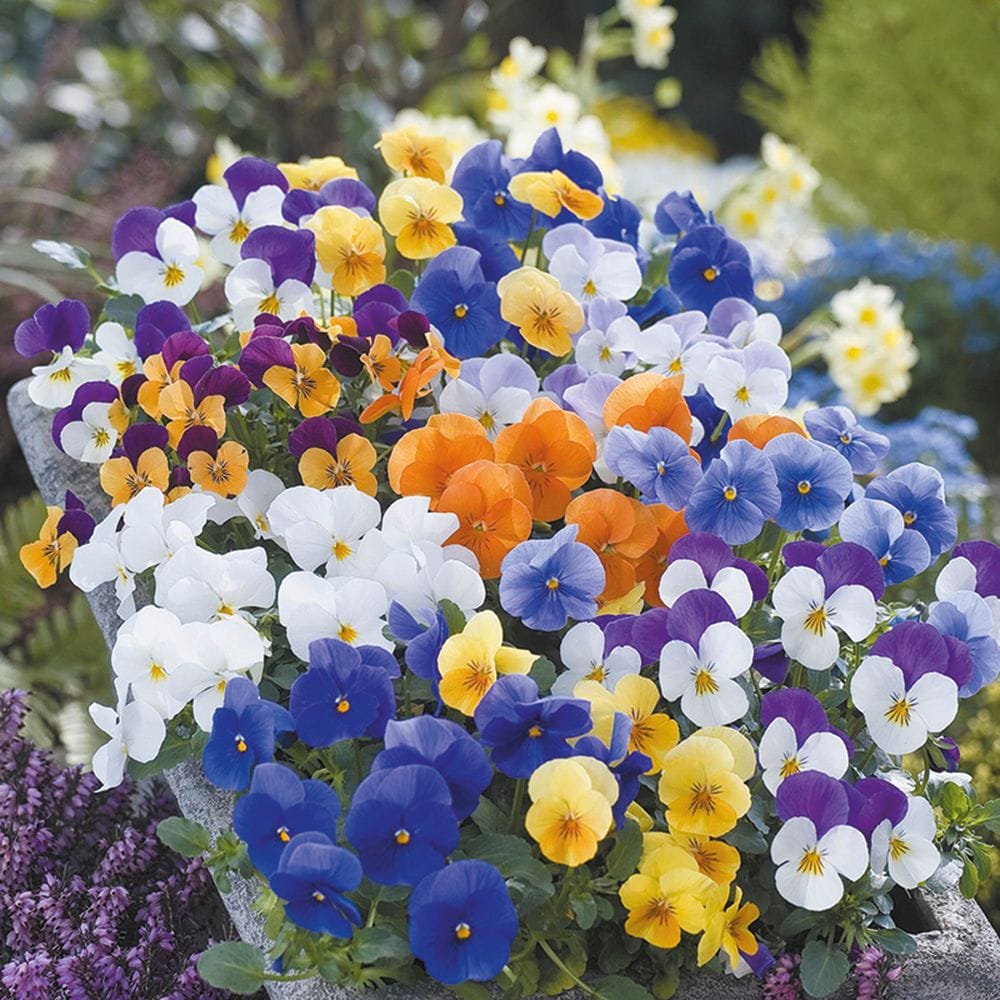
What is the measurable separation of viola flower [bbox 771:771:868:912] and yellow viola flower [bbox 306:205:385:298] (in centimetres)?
64

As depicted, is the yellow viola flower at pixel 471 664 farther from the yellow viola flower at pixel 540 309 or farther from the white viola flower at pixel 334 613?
the yellow viola flower at pixel 540 309

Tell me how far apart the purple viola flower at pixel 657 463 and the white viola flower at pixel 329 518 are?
213 millimetres

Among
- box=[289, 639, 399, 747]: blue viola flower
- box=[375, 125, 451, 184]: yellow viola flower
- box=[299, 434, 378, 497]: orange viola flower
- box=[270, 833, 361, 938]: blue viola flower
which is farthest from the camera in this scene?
box=[375, 125, 451, 184]: yellow viola flower

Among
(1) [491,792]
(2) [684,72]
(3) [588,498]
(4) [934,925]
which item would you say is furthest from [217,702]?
(2) [684,72]

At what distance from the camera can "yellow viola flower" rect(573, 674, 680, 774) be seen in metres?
1.00

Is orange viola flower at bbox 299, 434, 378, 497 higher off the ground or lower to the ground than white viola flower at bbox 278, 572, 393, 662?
lower

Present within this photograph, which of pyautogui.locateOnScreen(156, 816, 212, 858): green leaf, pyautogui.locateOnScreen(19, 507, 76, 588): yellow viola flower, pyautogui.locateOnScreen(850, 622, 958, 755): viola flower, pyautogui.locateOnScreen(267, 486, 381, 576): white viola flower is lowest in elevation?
pyautogui.locateOnScreen(19, 507, 76, 588): yellow viola flower

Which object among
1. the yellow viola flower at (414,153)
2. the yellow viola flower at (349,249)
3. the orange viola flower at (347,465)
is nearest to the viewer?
the orange viola flower at (347,465)

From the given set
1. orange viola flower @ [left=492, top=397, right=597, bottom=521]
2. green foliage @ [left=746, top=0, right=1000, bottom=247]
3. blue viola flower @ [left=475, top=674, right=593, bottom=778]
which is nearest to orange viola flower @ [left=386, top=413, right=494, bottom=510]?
orange viola flower @ [left=492, top=397, right=597, bottom=521]

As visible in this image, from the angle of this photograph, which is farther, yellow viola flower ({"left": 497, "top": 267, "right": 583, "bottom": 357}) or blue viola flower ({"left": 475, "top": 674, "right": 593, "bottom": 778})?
yellow viola flower ({"left": 497, "top": 267, "right": 583, "bottom": 357})

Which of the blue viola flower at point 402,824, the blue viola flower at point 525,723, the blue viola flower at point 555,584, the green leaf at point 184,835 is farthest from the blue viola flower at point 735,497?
the green leaf at point 184,835

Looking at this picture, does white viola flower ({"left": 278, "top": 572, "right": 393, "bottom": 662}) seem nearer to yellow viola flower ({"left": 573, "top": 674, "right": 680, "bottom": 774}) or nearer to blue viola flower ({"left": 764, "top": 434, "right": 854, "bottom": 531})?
yellow viola flower ({"left": 573, "top": 674, "right": 680, "bottom": 774})

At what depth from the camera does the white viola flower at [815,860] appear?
952mm

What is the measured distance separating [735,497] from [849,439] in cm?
23
